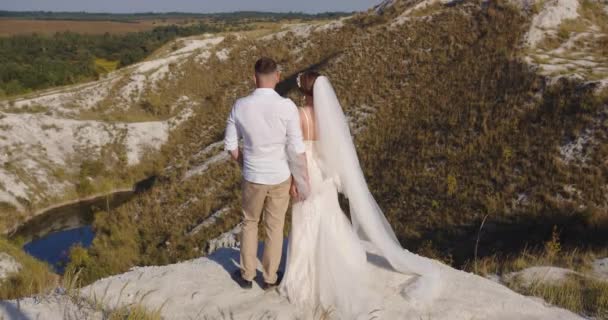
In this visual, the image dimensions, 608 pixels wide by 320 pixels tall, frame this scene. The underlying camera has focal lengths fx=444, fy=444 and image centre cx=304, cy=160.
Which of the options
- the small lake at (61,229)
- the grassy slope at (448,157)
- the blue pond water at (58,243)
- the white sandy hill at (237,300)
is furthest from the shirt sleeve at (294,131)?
the blue pond water at (58,243)

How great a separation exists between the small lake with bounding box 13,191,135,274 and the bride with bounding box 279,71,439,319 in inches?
704

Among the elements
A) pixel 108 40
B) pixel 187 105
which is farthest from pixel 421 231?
pixel 108 40

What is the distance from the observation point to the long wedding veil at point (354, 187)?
5508 millimetres

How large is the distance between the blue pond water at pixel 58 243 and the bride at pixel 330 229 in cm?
1815

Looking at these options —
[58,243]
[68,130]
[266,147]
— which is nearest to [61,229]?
[58,243]

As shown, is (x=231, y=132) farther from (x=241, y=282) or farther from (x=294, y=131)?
(x=241, y=282)

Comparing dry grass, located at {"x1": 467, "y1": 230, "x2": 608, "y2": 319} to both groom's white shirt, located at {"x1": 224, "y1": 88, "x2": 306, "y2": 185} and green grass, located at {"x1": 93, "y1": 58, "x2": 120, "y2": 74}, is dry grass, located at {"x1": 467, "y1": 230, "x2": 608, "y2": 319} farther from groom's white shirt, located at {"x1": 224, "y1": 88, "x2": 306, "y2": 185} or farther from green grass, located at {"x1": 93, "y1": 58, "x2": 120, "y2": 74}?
green grass, located at {"x1": 93, "y1": 58, "x2": 120, "y2": 74}

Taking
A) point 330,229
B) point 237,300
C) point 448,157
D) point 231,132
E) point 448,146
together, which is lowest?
point 448,157

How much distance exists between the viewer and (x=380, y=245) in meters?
6.11

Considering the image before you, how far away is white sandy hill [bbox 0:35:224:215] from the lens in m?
26.0

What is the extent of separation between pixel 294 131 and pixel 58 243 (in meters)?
22.0

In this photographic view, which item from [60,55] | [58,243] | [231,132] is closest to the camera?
[231,132]

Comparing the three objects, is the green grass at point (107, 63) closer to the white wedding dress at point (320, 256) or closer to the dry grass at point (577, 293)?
the white wedding dress at point (320, 256)

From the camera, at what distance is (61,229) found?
24.2m
